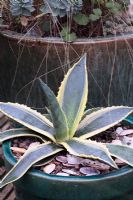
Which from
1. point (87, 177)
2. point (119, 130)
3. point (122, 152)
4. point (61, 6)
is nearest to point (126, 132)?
point (119, 130)

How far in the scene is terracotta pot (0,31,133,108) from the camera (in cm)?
153

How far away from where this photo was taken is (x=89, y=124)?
Result: 1.32m

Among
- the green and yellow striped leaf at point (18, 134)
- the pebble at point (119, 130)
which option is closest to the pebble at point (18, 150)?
the green and yellow striped leaf at point (18, 134)

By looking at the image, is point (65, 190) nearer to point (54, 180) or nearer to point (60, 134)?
point (54, 180)

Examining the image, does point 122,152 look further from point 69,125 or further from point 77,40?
point 77,40

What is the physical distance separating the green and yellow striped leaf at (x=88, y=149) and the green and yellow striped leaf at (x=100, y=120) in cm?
4

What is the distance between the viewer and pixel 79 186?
1.15m

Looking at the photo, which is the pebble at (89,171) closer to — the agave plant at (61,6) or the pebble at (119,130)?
the pebble at (119,130)

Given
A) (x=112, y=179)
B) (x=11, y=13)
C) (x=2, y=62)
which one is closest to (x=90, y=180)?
(x=112, y=179)

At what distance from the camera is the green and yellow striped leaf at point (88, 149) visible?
117 cm

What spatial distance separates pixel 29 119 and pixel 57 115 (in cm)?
12

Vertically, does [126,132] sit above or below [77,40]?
below

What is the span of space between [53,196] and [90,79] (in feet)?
1.66

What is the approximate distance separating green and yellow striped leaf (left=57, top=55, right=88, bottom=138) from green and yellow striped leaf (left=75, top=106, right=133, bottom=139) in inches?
1.4
